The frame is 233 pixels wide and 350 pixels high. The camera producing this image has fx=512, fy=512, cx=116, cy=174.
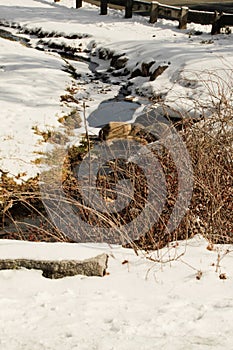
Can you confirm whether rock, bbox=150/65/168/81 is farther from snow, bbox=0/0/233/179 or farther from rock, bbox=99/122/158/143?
rock, bbox=99/122/158/143

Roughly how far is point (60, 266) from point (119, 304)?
64 cm

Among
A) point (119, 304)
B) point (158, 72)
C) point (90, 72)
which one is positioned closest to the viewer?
point (119, 304)

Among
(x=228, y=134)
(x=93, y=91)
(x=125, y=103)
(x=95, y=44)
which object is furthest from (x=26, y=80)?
(x=228, y=134)

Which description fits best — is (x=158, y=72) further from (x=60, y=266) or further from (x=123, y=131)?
(x=60, y=266)

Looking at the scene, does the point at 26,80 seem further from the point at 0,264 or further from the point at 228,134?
the point at 0,264

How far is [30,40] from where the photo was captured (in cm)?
1741

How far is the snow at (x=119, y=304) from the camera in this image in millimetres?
3000

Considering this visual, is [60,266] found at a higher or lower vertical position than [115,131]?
higher

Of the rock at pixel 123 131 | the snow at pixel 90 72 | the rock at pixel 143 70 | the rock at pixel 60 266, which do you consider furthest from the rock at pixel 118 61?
the rock at pixel 60 266

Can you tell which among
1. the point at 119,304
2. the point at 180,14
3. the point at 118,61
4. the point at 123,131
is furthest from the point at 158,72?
the point at 119,304

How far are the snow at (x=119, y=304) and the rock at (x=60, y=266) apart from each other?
0.18 feet

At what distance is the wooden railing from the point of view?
15.0 m

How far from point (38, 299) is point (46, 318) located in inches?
10.8

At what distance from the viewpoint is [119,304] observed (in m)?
3.47
